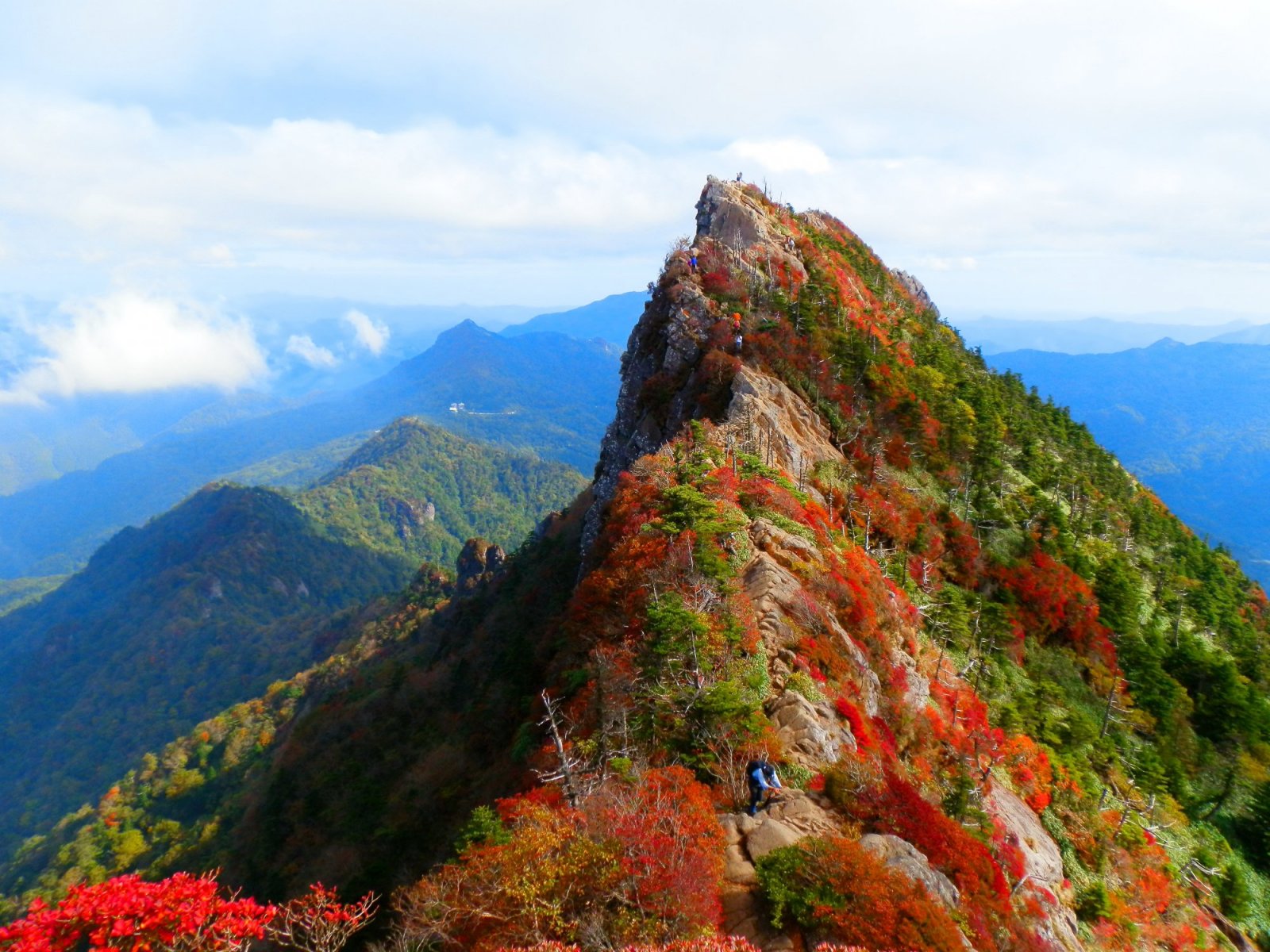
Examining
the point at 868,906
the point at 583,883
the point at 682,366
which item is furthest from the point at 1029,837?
the point at 682,366

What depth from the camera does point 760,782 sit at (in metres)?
13.9

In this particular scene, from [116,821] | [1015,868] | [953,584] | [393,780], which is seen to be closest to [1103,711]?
[953,584]

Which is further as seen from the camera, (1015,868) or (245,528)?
(245,528)

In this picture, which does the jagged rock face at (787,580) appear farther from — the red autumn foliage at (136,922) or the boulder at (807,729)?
the red autumn foliage at (136,922)

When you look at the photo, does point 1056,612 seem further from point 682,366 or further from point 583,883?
point 583,883

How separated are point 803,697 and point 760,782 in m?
4.47

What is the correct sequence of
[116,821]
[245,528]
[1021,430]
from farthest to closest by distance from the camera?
[245,528]
[116,821]
[1021,430]

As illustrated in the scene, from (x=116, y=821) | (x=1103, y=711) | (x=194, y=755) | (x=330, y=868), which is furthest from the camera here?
(x=194, y=755)

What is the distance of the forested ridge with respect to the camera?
12289 millimetres

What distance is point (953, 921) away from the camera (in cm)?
1194

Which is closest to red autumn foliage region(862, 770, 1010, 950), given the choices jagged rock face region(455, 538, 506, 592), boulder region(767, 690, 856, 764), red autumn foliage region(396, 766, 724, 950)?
boulder region(767, 690, 856, 764)

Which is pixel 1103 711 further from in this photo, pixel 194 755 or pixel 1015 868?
pixel 194 755

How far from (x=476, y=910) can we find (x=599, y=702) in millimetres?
7514

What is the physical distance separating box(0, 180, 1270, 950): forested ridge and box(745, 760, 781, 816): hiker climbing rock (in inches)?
16.9
